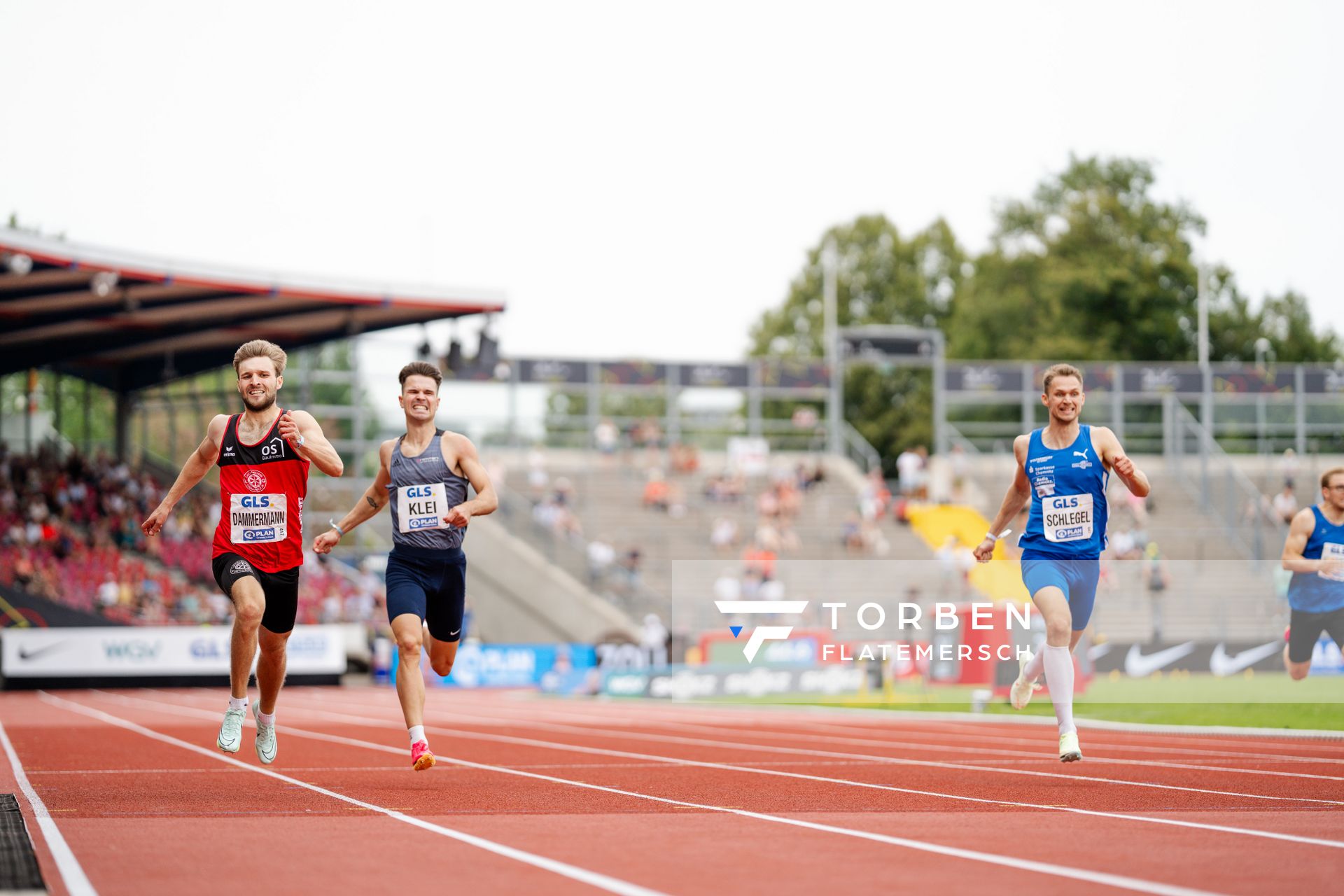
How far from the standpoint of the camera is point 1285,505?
41.7m

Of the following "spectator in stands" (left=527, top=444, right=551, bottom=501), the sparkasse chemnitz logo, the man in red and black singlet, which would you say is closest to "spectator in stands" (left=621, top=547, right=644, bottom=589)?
"spectator in stands" (left=527, top=444, right=551, bottom=501)

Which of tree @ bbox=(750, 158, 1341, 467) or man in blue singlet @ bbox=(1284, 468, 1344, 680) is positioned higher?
tree @ bbox=(750, 158, 1341, 467)

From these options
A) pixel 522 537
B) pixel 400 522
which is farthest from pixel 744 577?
pixel 400 522

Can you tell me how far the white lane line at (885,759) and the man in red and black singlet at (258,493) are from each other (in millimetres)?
4674

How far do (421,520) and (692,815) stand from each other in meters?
2.64

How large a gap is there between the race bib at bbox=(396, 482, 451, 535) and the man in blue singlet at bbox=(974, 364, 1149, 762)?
328 centimetres

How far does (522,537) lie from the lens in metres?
38.9

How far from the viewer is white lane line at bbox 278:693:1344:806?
8.72 metres

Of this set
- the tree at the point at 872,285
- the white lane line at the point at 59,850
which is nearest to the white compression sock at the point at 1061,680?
the white lane line at the point at 59,850

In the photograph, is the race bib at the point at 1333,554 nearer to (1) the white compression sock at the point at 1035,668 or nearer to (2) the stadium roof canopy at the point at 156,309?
(1) the white compression sock at the point at 1035,668

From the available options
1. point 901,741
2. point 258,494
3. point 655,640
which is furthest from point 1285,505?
point 258,494

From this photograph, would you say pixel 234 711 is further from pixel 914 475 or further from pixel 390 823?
pixel 914 475

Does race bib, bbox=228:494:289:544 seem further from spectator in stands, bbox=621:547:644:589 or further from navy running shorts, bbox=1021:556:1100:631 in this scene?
spectator in stands, bbox=621:547:644:589

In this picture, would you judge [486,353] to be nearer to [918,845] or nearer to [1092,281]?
[918,845]
